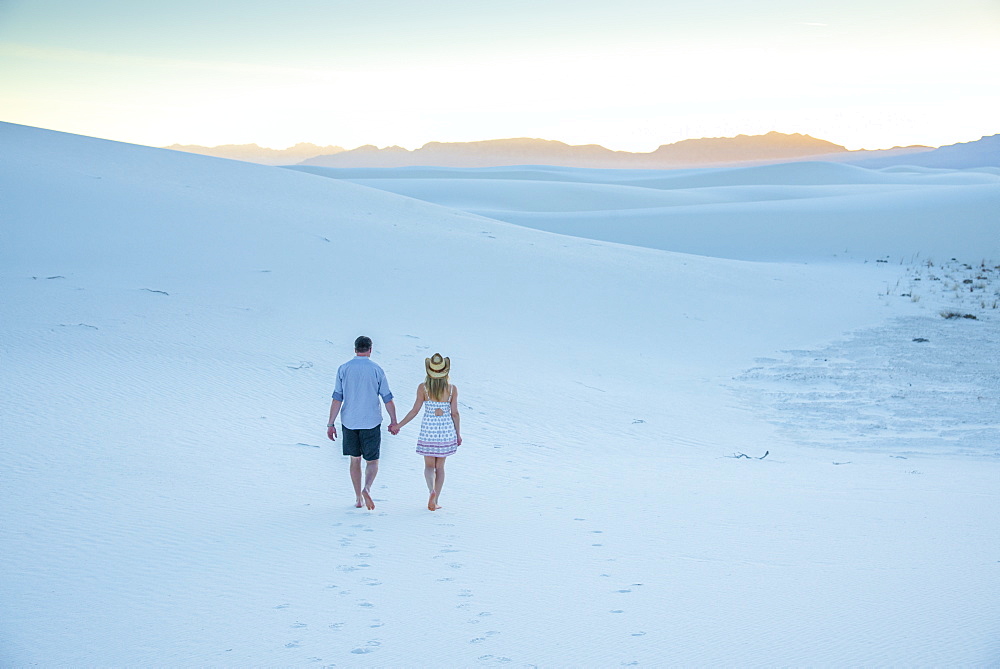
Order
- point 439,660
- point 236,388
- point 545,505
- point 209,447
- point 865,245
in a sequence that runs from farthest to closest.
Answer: point 865,245
point 236,388
point 209,447
point 545,505
point 439,660

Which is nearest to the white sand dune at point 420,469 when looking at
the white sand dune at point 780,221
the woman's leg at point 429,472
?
the woman's leg at point 429,472

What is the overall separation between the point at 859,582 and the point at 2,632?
4.29 meters

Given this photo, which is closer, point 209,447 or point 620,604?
point 620,604

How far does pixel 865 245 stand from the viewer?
29.4m

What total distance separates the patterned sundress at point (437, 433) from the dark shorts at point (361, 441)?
32 cm

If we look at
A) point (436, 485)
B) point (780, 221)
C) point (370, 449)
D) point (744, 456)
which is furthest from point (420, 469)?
point (780, 221)

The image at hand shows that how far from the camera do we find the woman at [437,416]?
5812 mm

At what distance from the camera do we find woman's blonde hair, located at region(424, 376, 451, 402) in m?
5.83

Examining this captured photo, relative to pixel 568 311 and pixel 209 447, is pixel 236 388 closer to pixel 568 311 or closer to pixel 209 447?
pixel 209 447

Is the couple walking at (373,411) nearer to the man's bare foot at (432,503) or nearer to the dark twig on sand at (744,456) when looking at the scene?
the man's bare foot at (432,503)

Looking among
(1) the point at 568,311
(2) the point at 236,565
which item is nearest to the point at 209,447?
(2) the point at 236,565

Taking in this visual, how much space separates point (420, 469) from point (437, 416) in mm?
1611

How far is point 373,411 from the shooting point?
5824mm

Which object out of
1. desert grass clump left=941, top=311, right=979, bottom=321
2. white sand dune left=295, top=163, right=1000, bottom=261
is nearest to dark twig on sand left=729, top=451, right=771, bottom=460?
desert grass clump left=941, top=311, right=979, bottom=321
